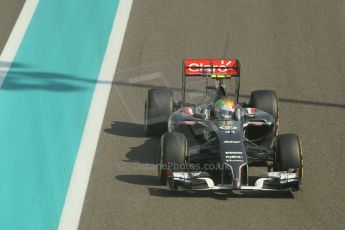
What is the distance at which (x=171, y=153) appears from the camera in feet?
54.3

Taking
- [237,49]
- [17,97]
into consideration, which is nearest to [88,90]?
[17,97]

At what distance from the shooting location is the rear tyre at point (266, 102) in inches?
739

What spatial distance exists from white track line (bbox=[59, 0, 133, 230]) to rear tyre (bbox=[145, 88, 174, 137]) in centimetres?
99

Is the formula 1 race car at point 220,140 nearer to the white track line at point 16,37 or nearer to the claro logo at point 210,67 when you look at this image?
the claro logo at point 210,67

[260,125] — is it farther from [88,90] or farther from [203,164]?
[88,90]

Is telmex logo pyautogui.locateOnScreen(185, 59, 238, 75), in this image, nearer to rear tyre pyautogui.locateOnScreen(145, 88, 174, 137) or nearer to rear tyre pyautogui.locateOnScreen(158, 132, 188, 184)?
rear tyre pyautogui.locateOnScreen(145, 88, 174, 137)

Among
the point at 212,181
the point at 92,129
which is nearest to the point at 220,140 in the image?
the point at 212,181

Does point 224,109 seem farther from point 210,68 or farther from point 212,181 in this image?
point 212,181

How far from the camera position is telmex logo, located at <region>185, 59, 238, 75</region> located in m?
18.9

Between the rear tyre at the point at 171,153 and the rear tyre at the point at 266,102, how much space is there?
2446mm

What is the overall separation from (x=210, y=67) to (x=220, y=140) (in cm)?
236

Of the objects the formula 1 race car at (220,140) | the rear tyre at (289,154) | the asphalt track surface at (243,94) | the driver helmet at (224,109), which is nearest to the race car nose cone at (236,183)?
the formula 1 race car at (220,140)

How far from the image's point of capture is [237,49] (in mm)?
23969

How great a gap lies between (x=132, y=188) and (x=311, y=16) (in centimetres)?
1029
